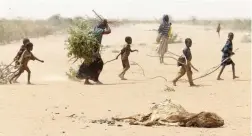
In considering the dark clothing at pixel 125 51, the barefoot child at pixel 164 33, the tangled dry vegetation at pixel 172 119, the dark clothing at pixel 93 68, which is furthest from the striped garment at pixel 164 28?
the tangled dry vegetation at pixel 172 119

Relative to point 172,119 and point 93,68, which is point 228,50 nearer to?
point 93,68

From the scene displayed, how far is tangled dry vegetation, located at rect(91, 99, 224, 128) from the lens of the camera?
9.76m

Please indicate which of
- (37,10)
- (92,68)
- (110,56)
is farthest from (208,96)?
(37,10)

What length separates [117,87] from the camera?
1502 centimetres

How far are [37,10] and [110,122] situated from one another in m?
180

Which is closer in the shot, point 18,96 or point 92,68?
point 18,96

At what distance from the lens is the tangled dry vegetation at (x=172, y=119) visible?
976 cm

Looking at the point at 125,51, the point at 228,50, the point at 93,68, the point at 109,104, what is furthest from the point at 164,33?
the point at 109,104

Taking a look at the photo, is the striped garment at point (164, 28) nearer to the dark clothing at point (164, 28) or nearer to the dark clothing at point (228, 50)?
the dark clothing at point (164, 28)

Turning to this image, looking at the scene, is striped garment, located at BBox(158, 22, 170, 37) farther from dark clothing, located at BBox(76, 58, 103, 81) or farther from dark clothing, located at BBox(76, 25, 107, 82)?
dark clothing, located at BBox(76, 58, 103, 81)

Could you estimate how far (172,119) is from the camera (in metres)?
9.90

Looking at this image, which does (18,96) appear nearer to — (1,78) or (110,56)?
(1,78)

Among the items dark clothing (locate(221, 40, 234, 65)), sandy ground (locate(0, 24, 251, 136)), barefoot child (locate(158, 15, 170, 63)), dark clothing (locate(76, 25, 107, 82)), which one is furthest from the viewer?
barefoot child (locate(158, 15, 170, 63))

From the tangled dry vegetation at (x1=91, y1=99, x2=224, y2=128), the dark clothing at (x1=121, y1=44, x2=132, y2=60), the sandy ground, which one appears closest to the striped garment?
the sandy ground
